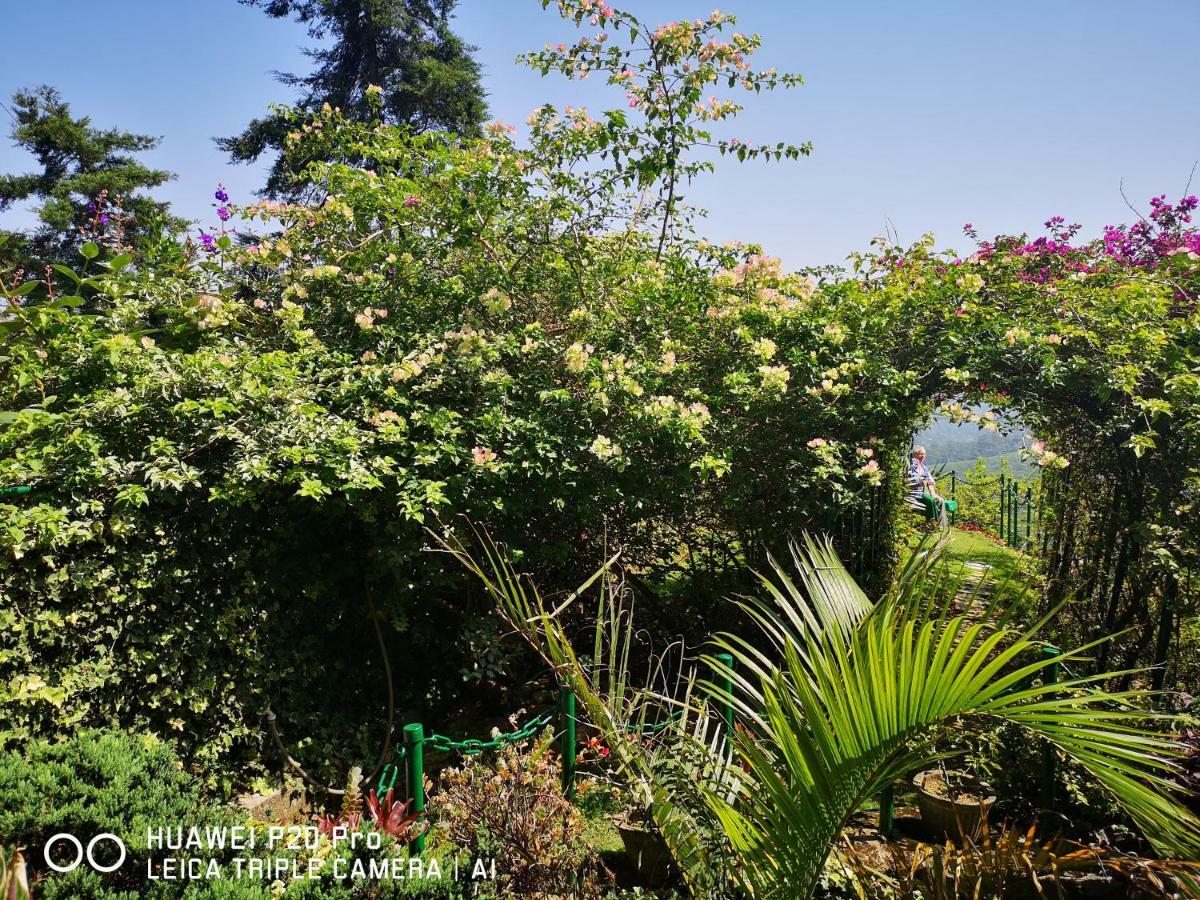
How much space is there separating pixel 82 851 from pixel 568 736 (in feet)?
5.22

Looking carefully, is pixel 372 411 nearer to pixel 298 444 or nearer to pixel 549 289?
pixel 298 444

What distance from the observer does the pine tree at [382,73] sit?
55.4 feet

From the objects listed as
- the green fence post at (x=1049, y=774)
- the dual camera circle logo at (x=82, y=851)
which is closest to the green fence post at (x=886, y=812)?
the green fence post at (x=1049, y=774)

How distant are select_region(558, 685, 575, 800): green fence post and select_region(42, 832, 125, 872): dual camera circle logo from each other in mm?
1466

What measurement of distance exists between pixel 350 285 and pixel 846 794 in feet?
14.5

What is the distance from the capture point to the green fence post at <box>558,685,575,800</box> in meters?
2.90

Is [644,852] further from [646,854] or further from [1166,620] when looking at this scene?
[1166,620]

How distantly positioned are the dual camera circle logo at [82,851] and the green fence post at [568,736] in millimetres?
1466

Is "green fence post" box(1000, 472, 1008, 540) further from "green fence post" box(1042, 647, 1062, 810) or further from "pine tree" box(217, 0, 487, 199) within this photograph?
"pine tree" box(217, 0, 487, 199)

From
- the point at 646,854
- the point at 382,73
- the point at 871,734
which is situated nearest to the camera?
the point at 871,734

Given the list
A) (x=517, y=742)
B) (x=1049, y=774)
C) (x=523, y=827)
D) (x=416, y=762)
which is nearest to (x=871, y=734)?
(x=523, y=827)

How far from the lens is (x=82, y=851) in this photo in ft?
6.84

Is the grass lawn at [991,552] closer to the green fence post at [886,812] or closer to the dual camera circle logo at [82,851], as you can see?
the green fence post at [886,812]

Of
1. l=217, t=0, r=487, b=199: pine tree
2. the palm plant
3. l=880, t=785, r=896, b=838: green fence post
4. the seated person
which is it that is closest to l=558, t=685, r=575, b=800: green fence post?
the palm plant
